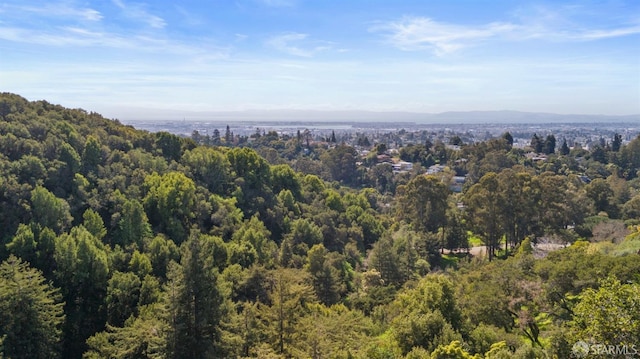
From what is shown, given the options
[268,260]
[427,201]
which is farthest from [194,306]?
[427,201]

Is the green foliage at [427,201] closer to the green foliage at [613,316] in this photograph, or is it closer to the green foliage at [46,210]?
the green foliage at [46,210]

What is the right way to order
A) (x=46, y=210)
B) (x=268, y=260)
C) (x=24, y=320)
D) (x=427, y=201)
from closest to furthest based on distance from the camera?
(x=24, y=320), (x=46, y=210), (x=268, y=260), (x=427, y=201)

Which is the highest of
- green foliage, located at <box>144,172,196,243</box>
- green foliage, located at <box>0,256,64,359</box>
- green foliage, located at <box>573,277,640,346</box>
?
green foliage, located at <box>573,277,640,346</box>

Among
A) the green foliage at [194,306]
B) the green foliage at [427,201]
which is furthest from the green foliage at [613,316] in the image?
the green foliage at [427,201]

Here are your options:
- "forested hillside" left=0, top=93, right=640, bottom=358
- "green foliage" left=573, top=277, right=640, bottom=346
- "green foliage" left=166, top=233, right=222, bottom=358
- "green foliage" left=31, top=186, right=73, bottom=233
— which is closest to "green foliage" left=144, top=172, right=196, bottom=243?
"forested hillside" left=0, top=93, right=640, bottom=358

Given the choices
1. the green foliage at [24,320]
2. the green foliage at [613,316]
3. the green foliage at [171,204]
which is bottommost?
the green foliage at [24,320]

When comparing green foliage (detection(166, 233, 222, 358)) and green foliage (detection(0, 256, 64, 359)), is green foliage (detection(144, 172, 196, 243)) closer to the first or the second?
green foliage (detection(0, 256, 64, 359))

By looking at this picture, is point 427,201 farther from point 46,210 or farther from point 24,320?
point 24,320

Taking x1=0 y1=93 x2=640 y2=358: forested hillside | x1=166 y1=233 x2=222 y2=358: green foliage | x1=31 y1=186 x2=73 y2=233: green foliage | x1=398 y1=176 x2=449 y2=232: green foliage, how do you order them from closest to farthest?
1. x1=0 y1=93 x2=640 y2=358: forested hillside
2. x1=166 y1=233 x2=222 y2=358: green foliage
3. x1=31 y1=186 x2=73 y2=233: green foliage
4. x1=398 y1=176 x2=449 y2=232: green foliage

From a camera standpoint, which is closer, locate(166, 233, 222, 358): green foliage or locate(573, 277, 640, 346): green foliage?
locate(573, 277, 640, 346): green foliage

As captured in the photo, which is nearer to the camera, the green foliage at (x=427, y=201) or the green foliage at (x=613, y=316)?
the green foliage at (x=613, y=316)
